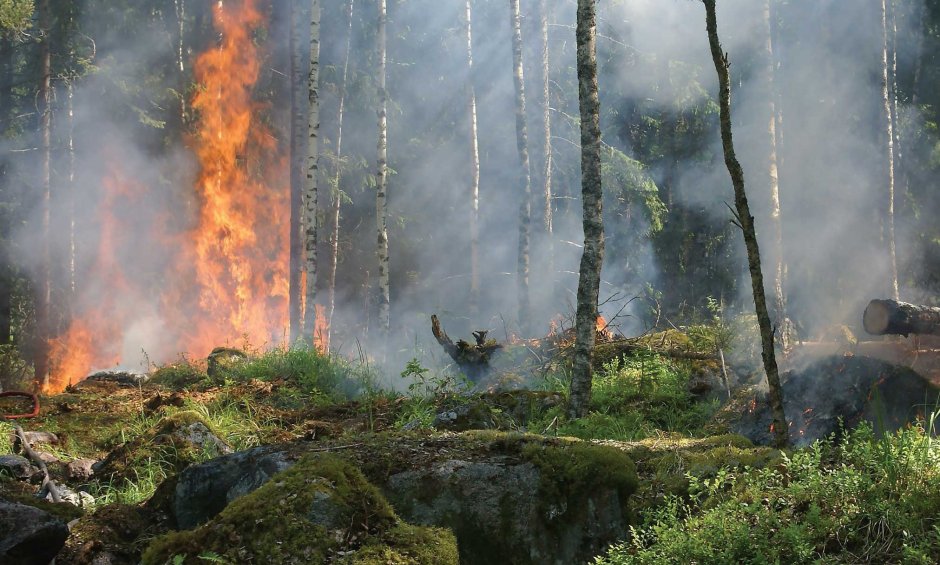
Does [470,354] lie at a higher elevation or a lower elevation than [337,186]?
lower

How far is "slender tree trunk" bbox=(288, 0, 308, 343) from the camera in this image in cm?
1775

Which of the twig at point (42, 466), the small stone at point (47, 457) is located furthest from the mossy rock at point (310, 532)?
the small stone at point (47, 457)

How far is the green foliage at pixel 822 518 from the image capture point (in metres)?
3.31

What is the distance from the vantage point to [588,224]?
8594mm

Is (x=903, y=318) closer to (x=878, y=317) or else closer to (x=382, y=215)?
(x=878, y=317)

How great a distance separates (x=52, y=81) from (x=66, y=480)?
16.1 m

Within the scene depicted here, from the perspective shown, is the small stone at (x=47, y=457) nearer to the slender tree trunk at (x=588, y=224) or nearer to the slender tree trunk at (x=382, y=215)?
the slender tree trunk at (x=588, y=224)

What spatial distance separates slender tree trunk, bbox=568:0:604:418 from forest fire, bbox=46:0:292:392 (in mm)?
13077

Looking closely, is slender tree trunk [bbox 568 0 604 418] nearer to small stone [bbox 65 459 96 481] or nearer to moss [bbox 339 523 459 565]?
small stone [bbox 65 459 96 481]

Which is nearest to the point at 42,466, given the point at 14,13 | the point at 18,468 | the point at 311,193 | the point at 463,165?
the point at 18,468

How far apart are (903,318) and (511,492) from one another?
7506mm

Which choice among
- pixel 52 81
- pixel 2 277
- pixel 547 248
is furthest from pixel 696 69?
pixel 2 277

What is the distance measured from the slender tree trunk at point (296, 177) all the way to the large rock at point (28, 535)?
1340 cm

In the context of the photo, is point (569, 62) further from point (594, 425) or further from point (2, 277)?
point (594, 425)
